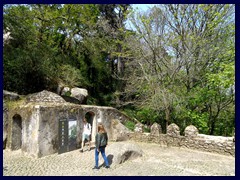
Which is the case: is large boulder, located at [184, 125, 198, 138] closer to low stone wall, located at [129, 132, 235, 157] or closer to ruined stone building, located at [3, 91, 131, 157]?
low stone wall, located at [129, 132, 235, 157]

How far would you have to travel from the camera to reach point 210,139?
10.8 m

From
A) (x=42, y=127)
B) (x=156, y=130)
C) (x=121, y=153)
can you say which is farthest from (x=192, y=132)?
(x=42, y=127)

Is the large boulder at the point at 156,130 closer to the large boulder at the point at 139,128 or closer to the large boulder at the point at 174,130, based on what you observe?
the large boulder at the point at 174,130

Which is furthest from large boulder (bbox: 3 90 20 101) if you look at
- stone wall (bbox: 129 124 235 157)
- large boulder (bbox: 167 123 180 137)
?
large boulder (bbox: 167 123 180 137)

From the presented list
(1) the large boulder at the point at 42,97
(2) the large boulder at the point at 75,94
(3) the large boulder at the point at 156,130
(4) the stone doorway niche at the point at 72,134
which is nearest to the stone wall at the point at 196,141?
(3) the large boulder at the point at 156,130

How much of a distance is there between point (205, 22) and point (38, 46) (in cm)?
1167

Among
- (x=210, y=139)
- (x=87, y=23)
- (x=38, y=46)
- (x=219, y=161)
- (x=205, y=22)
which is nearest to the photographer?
(x=219, y=161)

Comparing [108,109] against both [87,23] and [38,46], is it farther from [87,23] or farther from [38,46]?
[87,23]

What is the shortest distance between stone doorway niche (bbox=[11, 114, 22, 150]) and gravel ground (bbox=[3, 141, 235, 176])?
469mm

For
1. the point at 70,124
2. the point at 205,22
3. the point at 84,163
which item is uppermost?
the point at 205,22

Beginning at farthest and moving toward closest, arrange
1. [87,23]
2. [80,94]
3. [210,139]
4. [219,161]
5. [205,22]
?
1. [87,23]
2. [80,94]
3. [205,22]
4. [210,139]
5. [219,161]

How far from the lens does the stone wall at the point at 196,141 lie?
400 inches

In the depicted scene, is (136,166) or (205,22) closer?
(136,166)
